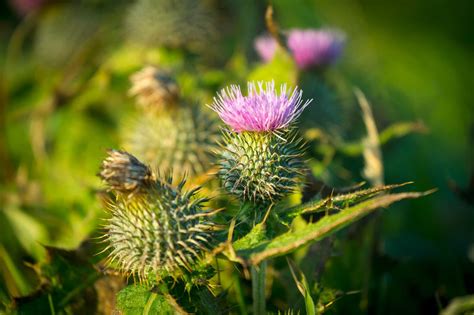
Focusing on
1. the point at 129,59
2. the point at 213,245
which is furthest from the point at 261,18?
the point at 213,245

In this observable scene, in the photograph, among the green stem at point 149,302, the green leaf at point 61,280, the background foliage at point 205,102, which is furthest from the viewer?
the background foliage at point 205,102

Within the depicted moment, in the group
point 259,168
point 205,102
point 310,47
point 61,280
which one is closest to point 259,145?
point 259,168

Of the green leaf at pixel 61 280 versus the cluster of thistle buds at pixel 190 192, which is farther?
the green leaf at pixel 61 280

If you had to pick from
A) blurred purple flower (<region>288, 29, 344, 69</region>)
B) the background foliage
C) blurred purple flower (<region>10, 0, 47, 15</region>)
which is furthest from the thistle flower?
blurred purple flower (<region>10, 0, 47, 15</region>)

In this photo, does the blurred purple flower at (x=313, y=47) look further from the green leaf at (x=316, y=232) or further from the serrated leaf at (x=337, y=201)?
the green leaf at (x=316, y=232)

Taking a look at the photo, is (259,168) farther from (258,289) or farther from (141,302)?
(141,302)

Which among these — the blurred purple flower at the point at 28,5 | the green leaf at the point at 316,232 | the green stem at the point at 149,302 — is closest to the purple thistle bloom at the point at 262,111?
the green leaf at the point at 316,232
